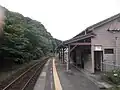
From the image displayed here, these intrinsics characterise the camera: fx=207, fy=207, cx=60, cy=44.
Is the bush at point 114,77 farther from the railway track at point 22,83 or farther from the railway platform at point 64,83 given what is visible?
the railway track at point 22,83

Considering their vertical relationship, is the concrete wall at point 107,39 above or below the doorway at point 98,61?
above

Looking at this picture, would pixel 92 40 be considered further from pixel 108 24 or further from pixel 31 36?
pixel 31 36

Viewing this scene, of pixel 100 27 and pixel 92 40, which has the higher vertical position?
pixel 100 27

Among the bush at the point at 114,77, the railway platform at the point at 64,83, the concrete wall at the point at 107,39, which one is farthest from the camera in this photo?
the concrete wall at the point at 107,39

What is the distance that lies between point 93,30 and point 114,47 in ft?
7.51

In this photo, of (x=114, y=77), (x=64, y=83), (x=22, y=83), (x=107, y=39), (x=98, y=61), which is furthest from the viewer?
(x=98, y=61)

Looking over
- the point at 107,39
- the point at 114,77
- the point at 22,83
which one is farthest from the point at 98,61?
the point at 22,83

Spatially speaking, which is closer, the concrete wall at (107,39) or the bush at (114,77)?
the bush at (114,77)

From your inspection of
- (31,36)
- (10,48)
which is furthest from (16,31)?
(31,36)

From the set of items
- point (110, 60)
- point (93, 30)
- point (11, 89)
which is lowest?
point (11, 89)

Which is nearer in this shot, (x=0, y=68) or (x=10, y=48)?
(x=10, y=48)

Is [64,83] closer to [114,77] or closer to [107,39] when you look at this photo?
[114,77]

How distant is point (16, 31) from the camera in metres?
19.6

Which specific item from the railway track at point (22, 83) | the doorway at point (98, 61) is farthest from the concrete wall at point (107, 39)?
the railway track at point (22, 83)
